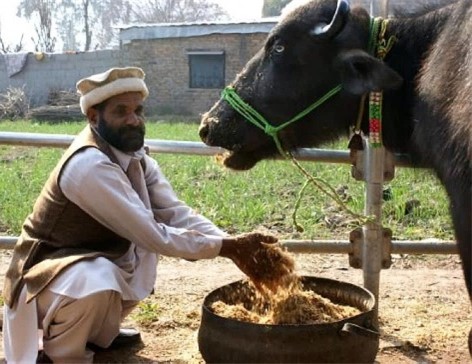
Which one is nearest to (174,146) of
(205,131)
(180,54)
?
(205,131)

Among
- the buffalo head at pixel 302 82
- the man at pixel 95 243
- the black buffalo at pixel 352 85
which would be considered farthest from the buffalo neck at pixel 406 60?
the man at pixel 95 243

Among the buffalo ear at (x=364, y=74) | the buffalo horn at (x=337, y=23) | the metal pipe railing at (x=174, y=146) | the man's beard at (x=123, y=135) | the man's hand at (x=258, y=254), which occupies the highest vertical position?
the buffalo horn at (x=337, y=23)

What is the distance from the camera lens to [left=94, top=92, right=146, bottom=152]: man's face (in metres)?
3.57

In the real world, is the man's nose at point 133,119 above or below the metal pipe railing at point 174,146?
above

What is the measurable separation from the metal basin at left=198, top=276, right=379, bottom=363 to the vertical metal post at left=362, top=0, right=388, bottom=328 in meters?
0.81

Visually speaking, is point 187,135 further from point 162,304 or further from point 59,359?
point 59,359

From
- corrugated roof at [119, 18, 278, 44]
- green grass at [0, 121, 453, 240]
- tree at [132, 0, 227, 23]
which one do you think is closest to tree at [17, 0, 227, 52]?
tree at [132, 0, 227, 23]

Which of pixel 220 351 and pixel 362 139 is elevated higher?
pixel 362 139

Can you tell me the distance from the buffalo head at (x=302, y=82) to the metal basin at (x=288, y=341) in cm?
91

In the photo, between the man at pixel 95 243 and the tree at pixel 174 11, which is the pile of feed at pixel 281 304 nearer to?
the man at pixel 95 243

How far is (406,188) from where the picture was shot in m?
7.71

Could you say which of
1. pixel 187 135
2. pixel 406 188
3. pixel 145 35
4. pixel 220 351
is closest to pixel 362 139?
pixel 220 351

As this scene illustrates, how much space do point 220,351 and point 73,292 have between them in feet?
2.41

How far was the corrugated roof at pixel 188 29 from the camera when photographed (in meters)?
20.2
